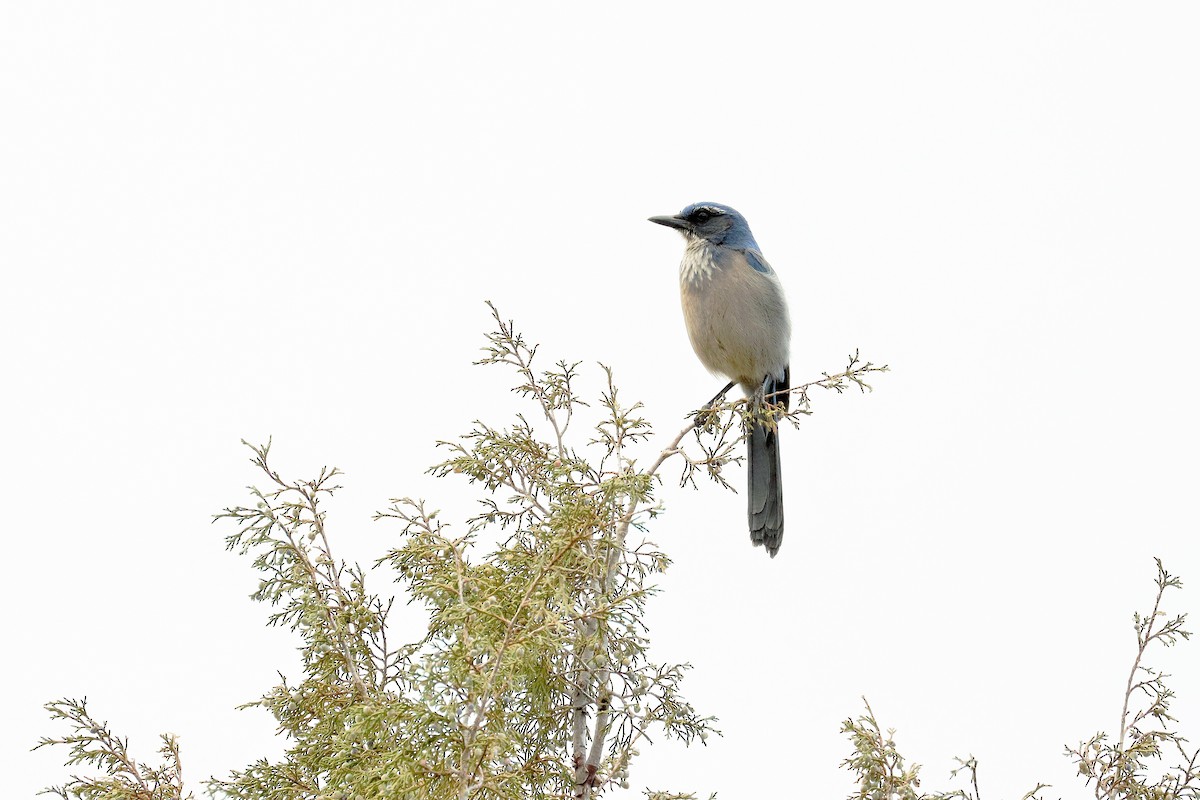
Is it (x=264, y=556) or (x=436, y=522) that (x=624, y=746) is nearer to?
(x=436, y=522)

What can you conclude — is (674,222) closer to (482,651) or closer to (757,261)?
(757,261)

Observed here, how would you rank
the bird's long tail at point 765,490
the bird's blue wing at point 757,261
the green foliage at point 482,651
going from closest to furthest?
1. the green foliage at point 482,651
2. the bird's long tail at point 765,490
3. the bird's blue wing at point 757,261

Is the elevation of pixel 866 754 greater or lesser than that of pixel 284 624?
lesser

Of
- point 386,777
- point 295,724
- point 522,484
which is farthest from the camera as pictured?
point 522,484

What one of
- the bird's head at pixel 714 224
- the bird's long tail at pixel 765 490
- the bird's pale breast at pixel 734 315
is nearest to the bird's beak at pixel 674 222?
the bird's head at pixel 714 224

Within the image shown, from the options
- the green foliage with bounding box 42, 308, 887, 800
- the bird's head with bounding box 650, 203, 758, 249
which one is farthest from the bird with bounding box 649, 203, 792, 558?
the green foliage with bounding box 42, 308, 887, 800

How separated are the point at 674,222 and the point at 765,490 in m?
1.67

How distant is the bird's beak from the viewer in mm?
6754

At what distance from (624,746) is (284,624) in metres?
1.06

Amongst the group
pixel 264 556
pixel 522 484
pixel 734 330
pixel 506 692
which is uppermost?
pixel 734 330

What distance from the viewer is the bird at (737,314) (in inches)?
246

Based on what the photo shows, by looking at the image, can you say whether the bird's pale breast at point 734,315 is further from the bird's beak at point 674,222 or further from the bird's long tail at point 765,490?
the bird's long tail at point 765,490

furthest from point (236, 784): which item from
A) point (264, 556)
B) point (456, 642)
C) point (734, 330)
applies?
point (734, 330)

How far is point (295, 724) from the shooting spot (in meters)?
3.57
